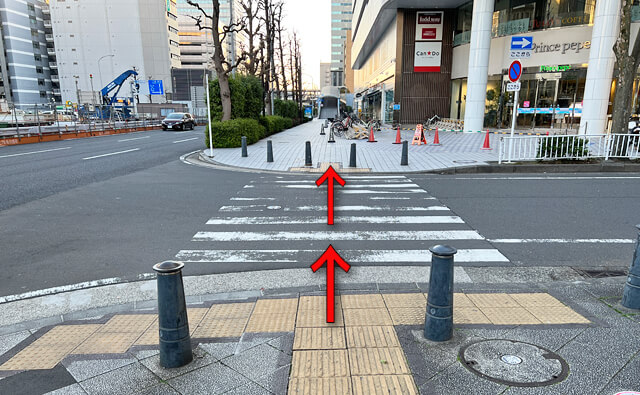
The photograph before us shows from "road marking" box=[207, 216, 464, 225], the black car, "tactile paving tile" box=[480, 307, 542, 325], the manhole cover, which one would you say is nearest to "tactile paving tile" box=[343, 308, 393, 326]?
the manhole cover

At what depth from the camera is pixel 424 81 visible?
3366 cm

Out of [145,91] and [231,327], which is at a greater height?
[145,91]

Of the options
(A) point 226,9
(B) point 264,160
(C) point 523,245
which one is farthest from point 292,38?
(A) point 226,9

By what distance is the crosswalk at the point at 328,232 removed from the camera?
5.45 metres

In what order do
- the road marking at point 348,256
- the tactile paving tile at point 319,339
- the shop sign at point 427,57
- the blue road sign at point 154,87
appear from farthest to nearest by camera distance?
the blue road sign at point 154,87, the shop sign at point 427,57, the road marking at point 348,256, the tactile paving tile at point 319,339

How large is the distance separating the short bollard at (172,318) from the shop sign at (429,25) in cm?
3428

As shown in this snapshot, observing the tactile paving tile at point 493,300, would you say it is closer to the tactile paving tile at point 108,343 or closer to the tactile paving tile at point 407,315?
the tactile paving tile at point 407,315

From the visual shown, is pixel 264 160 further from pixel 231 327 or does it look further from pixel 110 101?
pixel 110 101

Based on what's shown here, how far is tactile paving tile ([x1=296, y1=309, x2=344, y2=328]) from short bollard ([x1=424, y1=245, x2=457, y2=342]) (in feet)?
2.68

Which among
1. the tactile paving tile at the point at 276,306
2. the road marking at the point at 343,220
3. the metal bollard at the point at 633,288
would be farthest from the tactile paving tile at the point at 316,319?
the road marking at the point at 343,220

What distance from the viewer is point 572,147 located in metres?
13.2

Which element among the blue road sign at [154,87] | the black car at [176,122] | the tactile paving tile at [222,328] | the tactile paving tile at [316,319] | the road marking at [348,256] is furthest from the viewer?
the blue road sign at [154,87]

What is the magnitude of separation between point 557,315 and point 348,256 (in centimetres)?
258

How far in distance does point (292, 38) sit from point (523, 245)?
188 ft
